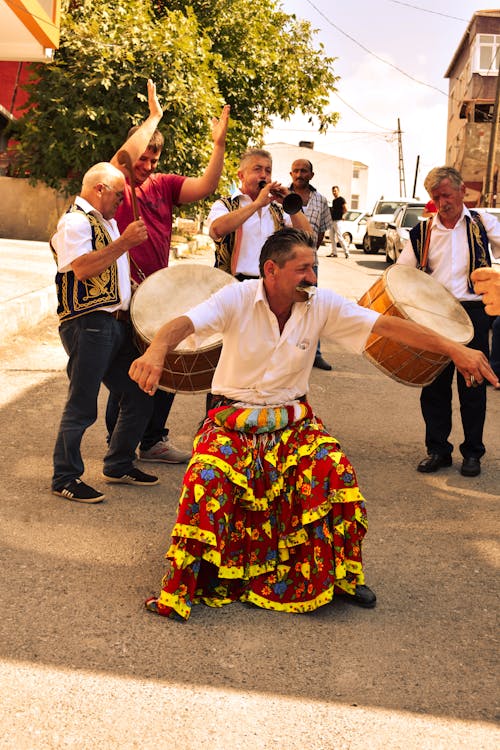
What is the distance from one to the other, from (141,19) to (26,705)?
1758 centimetres

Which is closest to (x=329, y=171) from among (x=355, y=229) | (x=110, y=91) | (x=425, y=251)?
(x=355, y=229)

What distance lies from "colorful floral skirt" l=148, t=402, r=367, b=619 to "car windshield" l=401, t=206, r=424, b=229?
22.0 meters

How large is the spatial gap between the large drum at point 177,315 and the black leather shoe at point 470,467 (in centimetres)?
203

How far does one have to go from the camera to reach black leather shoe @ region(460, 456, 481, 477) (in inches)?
248

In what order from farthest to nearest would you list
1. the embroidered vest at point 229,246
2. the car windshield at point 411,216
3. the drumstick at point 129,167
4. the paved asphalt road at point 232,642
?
the car windshield at point 411,216
the embroidered vest at point 229,246
the drumstick at point 129,167
the paved asphalt road at point 232,642

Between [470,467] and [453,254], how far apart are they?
1.39 meters

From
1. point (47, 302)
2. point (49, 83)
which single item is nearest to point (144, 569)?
point (47, 302)

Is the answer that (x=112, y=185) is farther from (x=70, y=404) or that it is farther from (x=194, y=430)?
(x=194, y=430)

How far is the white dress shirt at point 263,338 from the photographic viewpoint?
4.30 m

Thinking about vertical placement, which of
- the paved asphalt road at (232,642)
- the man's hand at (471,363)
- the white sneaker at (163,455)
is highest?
the man's hand at (471,363)

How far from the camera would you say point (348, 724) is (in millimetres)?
3152

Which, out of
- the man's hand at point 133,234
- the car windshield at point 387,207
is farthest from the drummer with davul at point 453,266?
the car windshield at point 387,207

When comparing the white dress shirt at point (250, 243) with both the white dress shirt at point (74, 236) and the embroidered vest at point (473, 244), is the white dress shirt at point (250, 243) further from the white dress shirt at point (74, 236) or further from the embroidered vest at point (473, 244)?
the white dress shirt at point (74, 236)

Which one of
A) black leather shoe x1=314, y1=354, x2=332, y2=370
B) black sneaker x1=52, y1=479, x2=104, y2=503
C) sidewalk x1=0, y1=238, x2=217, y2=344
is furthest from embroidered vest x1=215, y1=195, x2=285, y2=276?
sidewalk x1=0, y1=238, x2=217, y2=344
